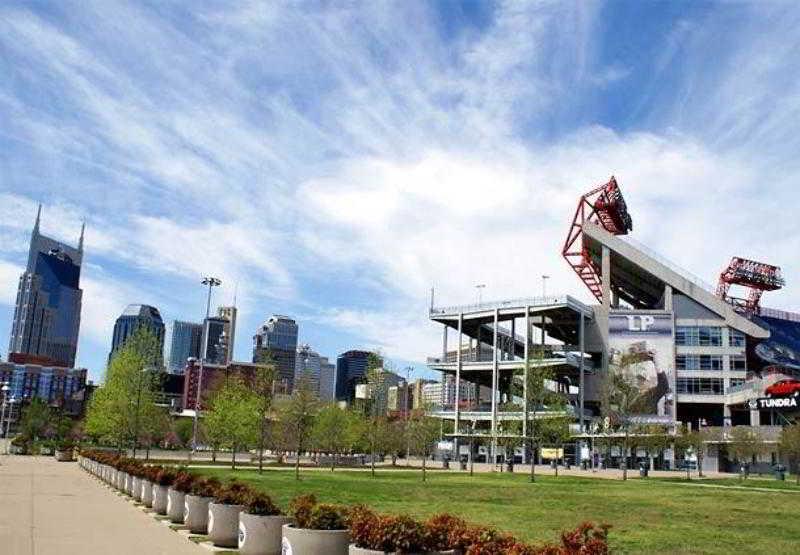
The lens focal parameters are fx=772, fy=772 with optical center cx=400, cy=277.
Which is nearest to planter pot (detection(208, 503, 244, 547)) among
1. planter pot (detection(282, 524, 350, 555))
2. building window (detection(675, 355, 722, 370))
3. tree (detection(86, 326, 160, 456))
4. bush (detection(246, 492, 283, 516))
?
bush (detection(246, 492, 283, 516))

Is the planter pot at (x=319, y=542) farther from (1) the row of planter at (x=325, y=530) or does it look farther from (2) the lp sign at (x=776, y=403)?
(2) the lp sign at (x=776, y=403)

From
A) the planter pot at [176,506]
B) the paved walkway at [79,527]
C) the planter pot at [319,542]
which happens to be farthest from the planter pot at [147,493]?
the planter pot at [319,542]

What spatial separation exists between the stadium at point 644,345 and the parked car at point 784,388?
3.77m

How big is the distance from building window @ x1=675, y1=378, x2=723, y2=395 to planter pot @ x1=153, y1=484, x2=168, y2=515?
347 feet

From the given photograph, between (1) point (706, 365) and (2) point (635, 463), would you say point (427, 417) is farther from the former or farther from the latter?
(1) point (706, 365)

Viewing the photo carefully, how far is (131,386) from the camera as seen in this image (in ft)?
190

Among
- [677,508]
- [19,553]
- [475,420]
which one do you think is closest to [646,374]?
[475,420]

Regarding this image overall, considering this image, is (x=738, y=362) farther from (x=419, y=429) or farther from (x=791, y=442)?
(x=419, y=429)

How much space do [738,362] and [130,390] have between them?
9028 cm

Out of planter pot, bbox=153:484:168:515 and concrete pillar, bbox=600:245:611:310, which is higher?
concrete pillar, bbox=600:245:611:310

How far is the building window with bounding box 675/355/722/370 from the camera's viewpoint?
116 metres

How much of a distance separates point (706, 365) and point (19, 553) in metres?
115

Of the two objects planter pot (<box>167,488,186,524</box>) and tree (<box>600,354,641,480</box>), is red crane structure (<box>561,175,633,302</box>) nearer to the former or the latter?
tree (<box>600,354,641,480</box>)

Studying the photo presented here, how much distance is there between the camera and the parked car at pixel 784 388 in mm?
95500
